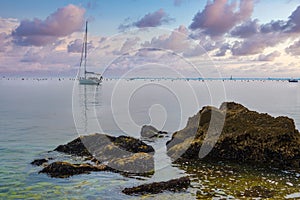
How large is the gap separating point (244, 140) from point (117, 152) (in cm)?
818

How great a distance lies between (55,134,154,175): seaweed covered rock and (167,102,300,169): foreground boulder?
2786mm

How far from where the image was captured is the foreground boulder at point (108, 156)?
63.4 ft

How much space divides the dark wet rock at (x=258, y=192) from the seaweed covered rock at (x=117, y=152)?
5655 millimetres

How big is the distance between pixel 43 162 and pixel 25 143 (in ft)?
26.1

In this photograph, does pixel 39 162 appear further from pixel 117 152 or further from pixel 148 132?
pixel 148 132

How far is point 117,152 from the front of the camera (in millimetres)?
22953

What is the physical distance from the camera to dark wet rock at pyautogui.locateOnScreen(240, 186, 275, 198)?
15.6 metres

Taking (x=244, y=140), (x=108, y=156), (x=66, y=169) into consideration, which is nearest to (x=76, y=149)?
(x=108, y=156)

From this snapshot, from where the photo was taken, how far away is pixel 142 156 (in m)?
20.3

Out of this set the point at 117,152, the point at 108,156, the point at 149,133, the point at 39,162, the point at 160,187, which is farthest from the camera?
the point at 149,133

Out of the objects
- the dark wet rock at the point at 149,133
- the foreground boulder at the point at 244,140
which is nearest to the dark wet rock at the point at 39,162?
the foreground boulder at the point at 244,140

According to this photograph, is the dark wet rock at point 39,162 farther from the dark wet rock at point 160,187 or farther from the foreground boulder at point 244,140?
the foreground boulder at point 244,140

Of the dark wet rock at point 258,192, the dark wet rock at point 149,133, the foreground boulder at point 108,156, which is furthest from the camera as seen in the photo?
the dark wet rock at point 149,133

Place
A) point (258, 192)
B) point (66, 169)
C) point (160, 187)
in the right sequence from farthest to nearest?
1. point (66, 169)
2. point (160, 187)
3. point (258, 192)
